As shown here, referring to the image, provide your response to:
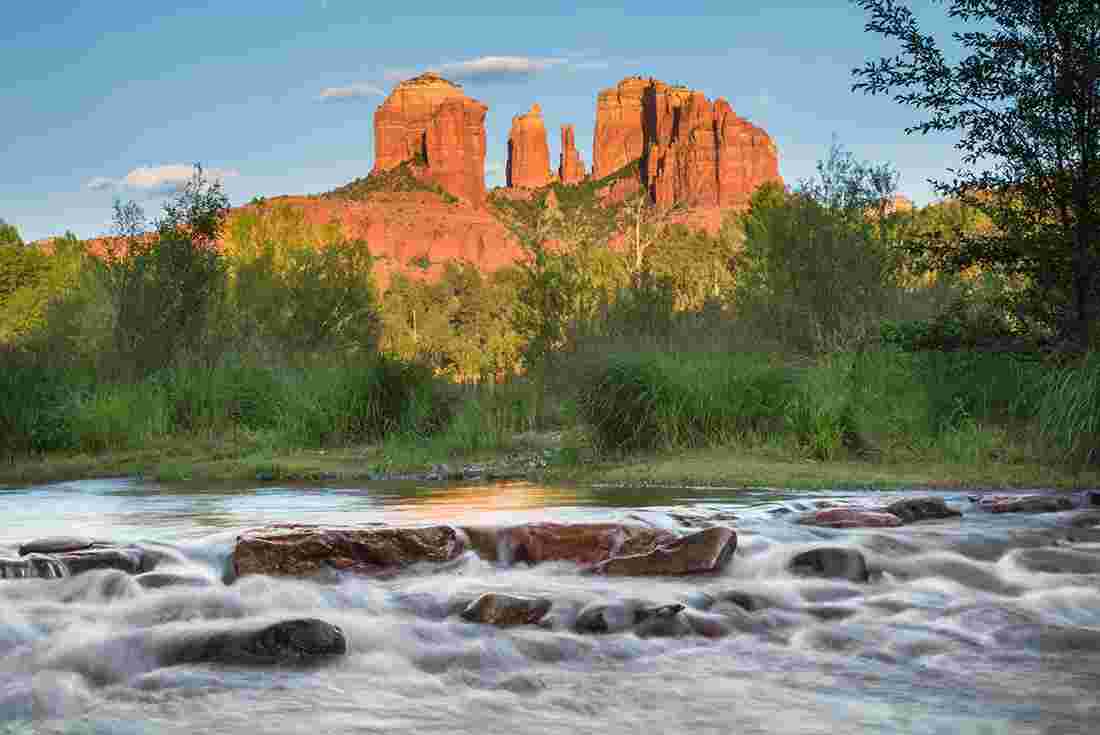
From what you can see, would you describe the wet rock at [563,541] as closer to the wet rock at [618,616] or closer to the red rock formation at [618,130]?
the wet rock at [618,616]

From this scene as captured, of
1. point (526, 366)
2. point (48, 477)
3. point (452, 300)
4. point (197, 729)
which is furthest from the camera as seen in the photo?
point (452, 300)

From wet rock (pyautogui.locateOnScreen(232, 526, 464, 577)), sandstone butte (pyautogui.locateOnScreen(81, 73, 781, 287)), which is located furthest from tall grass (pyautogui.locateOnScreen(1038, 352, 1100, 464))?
sandstone butte (pyautogui.locateOnScreen(81, 73, 781, 287))

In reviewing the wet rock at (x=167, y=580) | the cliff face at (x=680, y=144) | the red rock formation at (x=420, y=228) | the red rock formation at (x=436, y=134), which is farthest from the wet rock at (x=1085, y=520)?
the red rock formation at (x=436, y=134)

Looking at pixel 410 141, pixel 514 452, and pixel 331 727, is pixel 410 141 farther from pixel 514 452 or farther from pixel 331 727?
pixel 331 727

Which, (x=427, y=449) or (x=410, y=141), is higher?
(x=410, y=141)

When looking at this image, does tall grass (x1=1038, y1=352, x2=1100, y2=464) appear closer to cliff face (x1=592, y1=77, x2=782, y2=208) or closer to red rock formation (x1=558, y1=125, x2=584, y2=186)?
cliff face (x1=592, y1=77, x2=782, y2=208)

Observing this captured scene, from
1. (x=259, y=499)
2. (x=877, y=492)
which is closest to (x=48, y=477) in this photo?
(x=259, y=499)

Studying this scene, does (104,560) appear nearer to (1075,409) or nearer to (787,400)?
(1075,409)
